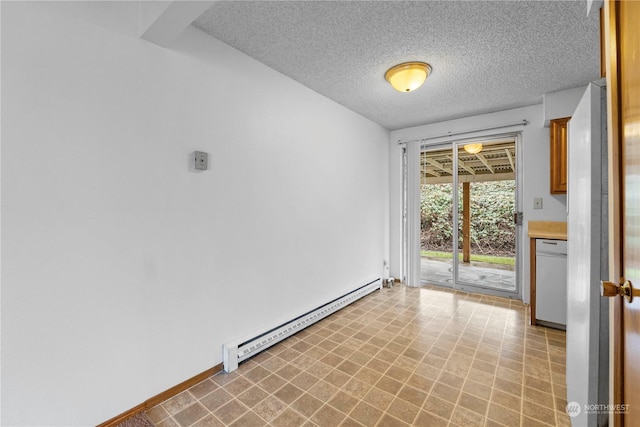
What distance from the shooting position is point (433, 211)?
14.5 feet

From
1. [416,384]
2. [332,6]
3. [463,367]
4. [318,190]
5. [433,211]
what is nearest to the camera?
[332,6]

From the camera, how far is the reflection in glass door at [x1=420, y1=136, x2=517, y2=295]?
3867 mm

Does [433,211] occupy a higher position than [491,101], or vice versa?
[491,101]

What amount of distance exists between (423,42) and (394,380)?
2588 mm

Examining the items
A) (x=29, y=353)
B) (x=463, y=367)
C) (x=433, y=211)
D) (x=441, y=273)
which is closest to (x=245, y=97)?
(x=29, y=353)

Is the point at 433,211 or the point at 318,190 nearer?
the point at 318,190

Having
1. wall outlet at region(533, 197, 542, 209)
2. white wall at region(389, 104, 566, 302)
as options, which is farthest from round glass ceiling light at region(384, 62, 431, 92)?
wall outlet at region(533, 197, 542, 209)

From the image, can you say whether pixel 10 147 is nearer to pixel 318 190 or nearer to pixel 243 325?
pixel 243 325

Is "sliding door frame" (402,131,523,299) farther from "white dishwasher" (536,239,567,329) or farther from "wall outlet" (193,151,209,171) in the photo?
"wall outlet" (193,151,209,171)

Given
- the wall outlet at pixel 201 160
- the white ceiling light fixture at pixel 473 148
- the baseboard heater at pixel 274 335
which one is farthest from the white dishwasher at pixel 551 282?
the wall outlet at pixel 201 160

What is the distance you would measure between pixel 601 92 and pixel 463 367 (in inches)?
78.5

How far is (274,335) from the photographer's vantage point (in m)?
2.45

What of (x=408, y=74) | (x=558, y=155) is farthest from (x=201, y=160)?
(x=558, y=155)

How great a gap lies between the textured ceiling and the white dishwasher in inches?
69.3
